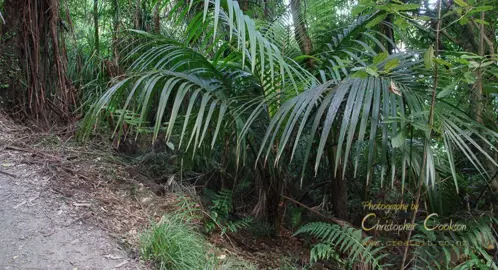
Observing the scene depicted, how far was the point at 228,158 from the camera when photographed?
2561mm

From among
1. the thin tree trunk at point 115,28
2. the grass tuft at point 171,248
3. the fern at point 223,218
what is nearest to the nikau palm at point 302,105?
the fern at point 223,218

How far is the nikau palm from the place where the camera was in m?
1.53

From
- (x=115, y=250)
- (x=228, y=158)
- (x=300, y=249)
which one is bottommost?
(x=300, y=249)

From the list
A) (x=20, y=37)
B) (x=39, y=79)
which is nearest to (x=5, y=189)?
(x=39, y=79)

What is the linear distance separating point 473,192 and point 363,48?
3.76 ft

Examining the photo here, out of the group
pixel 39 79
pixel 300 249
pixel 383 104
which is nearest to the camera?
pixel 383 104

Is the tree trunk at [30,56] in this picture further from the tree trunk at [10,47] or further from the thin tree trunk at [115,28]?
the thin tree trunk at [115,28]

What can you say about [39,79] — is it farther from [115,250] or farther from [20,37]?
[115,250]

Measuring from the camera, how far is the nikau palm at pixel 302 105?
153 cm

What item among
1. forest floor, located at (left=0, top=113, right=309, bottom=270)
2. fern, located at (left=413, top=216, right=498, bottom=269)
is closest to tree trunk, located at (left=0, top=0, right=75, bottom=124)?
forest floor, located at (left=0, top=113, right=309, bottom=270)

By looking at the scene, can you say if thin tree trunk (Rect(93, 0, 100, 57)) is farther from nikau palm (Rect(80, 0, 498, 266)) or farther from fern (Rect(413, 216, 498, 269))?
fern (Rect(413, 216, 498, 269))

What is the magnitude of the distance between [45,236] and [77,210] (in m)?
0.25

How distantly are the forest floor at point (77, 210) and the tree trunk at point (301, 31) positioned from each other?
4.30ft

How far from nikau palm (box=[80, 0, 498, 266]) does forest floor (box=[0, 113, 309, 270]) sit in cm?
36
